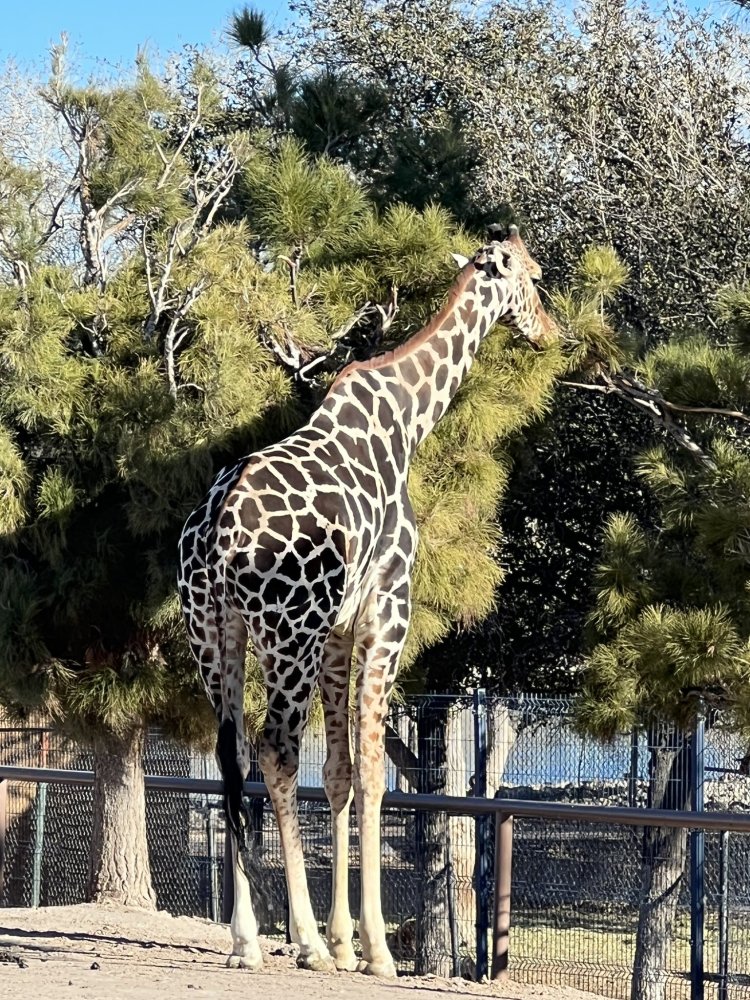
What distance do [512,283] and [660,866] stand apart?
14.5ft

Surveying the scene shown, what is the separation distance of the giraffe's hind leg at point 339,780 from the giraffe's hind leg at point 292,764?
0.45 feet

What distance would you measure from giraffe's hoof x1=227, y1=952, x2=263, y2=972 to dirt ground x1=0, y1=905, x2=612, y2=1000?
42mm

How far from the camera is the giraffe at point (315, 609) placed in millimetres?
6273

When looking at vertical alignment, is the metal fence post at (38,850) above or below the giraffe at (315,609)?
below

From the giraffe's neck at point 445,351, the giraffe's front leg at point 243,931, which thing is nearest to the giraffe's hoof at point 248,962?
the giraffe's front leg at point 243,931

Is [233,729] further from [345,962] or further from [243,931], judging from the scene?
[345,962]

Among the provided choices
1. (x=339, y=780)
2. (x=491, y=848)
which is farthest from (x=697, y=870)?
(x=339, y=780)

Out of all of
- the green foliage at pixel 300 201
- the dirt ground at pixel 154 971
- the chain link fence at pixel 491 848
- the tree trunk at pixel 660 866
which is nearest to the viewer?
the dirt ground at pixel 154 971

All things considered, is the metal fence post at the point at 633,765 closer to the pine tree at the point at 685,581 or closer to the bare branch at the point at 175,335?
the pine tree at the point at 685,581

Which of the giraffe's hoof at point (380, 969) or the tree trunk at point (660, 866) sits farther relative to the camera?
the tree trunk at point (660, 866)

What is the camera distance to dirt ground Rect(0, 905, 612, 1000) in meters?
5.59

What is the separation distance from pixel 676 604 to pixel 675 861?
10.3 ft

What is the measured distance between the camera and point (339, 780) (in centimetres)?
691

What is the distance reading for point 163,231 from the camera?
847cm
